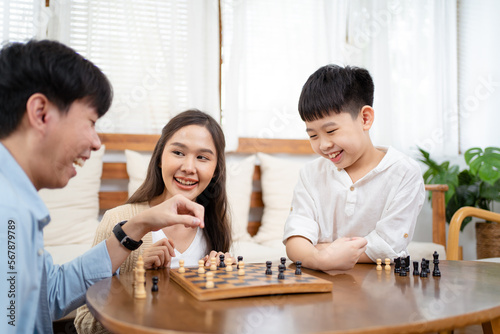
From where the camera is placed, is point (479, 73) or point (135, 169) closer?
point (135, 169)

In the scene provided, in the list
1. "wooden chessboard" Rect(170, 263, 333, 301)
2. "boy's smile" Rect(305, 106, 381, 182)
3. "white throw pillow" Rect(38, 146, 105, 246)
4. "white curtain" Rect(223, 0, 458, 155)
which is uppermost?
"white curtain" Rect(223, 0, 458, 155)

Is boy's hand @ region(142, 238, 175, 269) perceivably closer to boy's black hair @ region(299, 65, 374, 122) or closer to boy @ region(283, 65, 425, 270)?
boy @ region(283, 65, 425, 270)

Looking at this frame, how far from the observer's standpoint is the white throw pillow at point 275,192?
347 cm

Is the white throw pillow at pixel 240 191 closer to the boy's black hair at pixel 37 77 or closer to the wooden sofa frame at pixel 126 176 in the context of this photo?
the wooden sofa frame at pixel 126 176

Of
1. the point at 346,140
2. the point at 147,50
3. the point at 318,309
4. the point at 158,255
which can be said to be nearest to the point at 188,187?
the point at 158,255

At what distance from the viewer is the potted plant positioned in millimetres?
3592

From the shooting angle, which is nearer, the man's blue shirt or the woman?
the man's blue shirt

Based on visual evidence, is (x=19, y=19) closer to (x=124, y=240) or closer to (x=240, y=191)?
(x=240, y=191)

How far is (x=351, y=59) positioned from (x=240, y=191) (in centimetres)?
171

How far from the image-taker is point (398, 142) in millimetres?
4145

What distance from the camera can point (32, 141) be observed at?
97 centimetres

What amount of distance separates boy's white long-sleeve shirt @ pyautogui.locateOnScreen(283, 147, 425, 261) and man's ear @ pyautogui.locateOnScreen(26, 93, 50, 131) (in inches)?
37.7

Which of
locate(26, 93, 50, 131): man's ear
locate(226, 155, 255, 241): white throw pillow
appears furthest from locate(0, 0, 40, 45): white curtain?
locate(26, 93, 50, 131): man's ear

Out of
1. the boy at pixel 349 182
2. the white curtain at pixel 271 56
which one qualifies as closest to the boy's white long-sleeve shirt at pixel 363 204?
the boy at pixel 349 182
